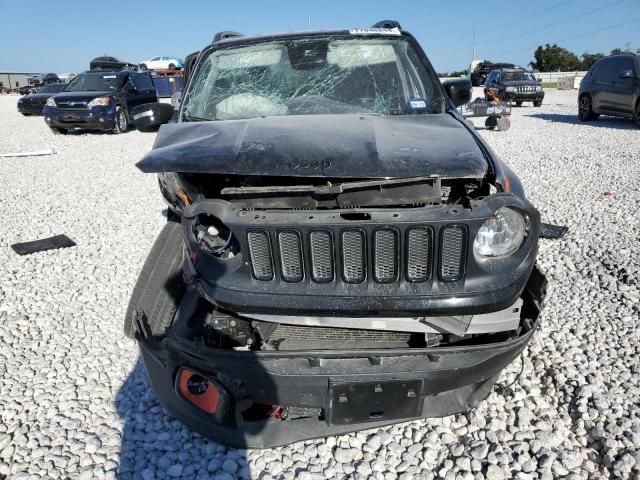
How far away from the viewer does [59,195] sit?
300 inches

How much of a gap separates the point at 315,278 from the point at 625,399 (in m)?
1.92

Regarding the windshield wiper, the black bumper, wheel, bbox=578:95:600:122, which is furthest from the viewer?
the black bumper

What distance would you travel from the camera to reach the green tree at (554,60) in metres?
68.5

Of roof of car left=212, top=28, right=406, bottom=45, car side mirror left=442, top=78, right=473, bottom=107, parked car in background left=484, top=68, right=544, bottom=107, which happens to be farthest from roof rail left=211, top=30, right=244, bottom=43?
parked car in background left=484, top=68, right=544, bottom=107

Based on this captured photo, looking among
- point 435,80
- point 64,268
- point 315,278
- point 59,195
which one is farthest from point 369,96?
point 59,195

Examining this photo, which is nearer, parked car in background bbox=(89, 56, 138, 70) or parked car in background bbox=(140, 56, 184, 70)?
parked car in background bbox=(89, 56, 138, 70)

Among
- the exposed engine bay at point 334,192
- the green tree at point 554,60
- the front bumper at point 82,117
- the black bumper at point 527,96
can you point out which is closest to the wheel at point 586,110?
the black bumper at point 527,96

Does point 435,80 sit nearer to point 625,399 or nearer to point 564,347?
point 564,347

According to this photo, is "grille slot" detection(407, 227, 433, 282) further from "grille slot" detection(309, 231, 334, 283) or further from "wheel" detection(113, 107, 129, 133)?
"wheel" detection(113, 107, 129, 133)

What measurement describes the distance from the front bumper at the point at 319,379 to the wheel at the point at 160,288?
32 cm

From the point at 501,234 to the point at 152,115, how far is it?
9.01ft

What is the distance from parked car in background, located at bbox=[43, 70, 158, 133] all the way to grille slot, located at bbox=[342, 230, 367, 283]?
13.6 m

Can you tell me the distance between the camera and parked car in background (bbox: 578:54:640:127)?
42.5 ft

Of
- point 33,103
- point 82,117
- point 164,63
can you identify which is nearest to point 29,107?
point 33,103
